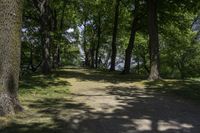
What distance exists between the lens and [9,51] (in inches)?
343

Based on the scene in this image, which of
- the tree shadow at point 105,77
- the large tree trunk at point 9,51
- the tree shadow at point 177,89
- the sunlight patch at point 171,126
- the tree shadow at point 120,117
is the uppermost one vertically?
the large tree trunk at point 9,51

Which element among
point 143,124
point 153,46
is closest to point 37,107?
point 143,124

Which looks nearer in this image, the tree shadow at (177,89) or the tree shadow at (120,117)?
the tree shadow at (120,117)

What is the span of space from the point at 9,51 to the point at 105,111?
289 centimetres

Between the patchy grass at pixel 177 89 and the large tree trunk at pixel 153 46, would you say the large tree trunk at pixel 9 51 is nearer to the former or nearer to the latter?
the patchy grass at pixel 177 89

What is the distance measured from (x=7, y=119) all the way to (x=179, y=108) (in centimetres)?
490

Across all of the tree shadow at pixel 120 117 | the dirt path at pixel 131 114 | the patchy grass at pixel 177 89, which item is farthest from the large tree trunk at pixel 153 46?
the tree shadow at pixel 120 117

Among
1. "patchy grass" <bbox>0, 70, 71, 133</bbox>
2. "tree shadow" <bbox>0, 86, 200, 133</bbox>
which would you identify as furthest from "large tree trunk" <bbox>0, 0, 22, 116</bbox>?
"tree shadow" <bbox>0, 86, 200, 133</bbox>

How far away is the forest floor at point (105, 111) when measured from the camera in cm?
784

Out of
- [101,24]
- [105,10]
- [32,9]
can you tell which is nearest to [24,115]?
[32,9]

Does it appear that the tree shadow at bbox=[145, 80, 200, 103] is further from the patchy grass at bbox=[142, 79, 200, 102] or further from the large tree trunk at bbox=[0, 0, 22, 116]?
the large tree trunk at bbox=[0, 0, 22, 116]

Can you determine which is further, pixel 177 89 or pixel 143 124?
pixel 177 89

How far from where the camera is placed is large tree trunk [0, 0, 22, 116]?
8.61 meters

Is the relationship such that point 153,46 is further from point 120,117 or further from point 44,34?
point 120,117
